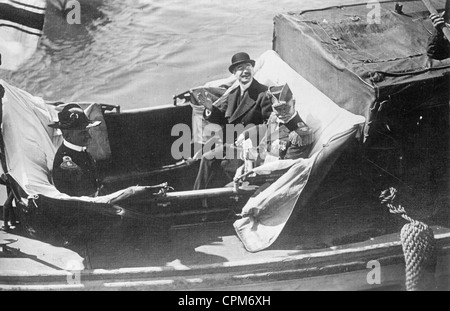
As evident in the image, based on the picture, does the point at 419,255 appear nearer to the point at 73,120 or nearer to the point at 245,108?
the point at 245,108

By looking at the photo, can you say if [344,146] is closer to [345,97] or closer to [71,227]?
[345,97]

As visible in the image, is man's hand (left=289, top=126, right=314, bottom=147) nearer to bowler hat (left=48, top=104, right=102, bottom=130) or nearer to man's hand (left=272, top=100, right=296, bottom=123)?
man's hand (left=272, top=100, right=296, bottom=123)

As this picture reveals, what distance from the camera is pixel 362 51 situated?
536 centimetres

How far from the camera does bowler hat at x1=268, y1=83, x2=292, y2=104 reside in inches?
207

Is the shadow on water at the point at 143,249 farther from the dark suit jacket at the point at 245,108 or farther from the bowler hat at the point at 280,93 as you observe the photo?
the bowler hat at the point at 280,93

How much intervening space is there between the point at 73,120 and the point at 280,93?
1.60 meters

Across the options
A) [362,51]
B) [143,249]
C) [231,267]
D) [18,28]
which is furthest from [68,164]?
[362,51]

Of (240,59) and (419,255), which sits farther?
(240,59)

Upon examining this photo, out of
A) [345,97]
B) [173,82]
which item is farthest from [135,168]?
[345,97]

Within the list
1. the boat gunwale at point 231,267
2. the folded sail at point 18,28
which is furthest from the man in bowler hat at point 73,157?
the folded sail at point 18,28

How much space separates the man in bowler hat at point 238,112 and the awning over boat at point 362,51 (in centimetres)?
48

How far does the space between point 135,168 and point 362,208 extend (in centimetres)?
200

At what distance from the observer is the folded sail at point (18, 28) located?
18.2 ft
